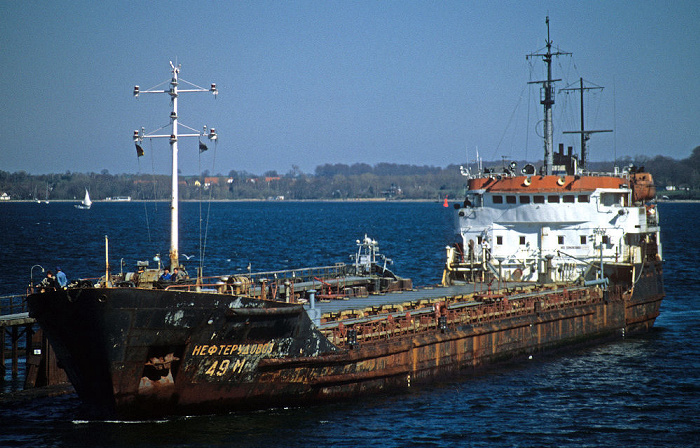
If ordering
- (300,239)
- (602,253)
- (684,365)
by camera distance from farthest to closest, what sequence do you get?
(300,239) → (602,253) → (684,365)

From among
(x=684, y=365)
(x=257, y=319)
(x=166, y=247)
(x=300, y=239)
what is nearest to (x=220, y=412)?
(x=257, y=319)

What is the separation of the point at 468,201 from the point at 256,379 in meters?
18.8

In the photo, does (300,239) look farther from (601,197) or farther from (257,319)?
(257,319)

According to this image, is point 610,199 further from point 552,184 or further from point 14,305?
point 14,305

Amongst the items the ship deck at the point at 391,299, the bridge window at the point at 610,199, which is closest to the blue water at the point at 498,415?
the ship deck at the point at 391,299

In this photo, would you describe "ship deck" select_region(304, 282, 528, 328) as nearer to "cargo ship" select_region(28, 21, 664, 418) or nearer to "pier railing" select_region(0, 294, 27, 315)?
"cargo ship" select_region(28, 21, 664, 418)

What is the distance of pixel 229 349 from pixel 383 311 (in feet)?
27.8

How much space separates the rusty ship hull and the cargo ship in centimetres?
3

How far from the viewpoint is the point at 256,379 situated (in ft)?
69.1

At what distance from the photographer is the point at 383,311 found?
91.4ft

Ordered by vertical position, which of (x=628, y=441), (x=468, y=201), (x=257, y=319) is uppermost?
(x=468, y=201)

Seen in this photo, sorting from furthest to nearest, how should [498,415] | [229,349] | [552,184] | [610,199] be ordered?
[610,199], [552,184], [498,415], [229,349]

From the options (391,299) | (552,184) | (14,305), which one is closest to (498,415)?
(391,299)

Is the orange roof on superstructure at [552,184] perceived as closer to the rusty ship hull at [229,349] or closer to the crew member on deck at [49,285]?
the rusty ship hull at [229,349]
